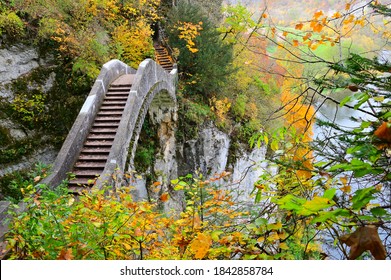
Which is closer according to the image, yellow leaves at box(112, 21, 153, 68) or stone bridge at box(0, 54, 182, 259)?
stone bridge at box(0, 54, 182, 259)

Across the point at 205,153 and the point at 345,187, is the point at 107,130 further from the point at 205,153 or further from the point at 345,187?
the point at 205,153

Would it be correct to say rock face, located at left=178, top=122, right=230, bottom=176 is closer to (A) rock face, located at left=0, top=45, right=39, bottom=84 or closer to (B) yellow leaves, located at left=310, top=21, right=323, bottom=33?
(A) rock face, located at left=0, top=45, right=39, bottom=84

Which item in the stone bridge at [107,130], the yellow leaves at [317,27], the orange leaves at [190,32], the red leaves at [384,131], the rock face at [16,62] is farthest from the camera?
the orange leaves at [190,32]

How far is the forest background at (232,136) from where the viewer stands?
2205 millimetres

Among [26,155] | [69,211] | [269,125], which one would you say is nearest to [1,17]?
[26,155]

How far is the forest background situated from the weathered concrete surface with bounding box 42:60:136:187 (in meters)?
0.83

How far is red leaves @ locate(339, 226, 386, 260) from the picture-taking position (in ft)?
4.44

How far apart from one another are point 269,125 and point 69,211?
16.3m

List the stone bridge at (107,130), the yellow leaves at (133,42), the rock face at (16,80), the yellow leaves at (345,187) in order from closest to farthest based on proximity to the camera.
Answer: the yellow leaves at (345,187) < the stone bridge at (107,130) < the rock face at (16,80) < the yellow leaves at (133,42)

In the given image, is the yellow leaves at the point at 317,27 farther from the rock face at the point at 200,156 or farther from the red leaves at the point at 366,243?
the rock face at the point at 200,156

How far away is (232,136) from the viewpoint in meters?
17.0

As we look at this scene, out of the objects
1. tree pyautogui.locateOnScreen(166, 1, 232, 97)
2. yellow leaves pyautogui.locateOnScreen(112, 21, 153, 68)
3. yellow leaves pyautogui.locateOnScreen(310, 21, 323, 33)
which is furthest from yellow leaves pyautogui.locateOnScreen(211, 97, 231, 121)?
yellow leaves pyautogui.locateOnScreen(310, 21, 323, 33)

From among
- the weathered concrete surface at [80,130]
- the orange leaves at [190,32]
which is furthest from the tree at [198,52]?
the weathered concrete surface at [80,130]
